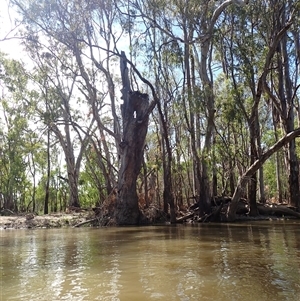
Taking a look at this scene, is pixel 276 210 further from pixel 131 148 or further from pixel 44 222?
pixel 44 222

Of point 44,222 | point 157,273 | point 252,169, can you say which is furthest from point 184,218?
point 157,273

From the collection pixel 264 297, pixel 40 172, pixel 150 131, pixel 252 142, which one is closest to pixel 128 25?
pixel 252 142

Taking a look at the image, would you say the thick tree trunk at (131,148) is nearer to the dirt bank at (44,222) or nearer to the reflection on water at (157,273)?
the dirt bank at (44,222)

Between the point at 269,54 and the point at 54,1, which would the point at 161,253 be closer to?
the point at 269,54

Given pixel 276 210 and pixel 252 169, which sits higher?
pixel 252 169

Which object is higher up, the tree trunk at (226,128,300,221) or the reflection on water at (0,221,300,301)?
the tree trunk at (226,128,300,221)

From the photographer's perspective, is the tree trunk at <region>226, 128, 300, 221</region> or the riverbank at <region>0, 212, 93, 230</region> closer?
the tree trunk at <region>226, 128, 300, 221</region>

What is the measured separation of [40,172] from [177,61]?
89.8 feet

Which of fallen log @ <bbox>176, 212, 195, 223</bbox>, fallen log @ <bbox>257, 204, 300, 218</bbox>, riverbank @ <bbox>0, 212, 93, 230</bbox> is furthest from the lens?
riverbank @ <bbox>0, 212, 93, 230</bbox>

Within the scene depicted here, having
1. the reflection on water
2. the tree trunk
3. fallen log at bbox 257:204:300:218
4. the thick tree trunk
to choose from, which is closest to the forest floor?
fallen log at bbox 257:204:300:218

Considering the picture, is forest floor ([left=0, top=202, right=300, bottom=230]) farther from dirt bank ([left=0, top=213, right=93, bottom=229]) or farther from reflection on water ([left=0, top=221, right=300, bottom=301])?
reflection on water ([left=0, top=221, right=300, bottom=301])

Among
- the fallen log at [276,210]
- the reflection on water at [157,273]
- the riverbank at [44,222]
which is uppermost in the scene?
the fallen log at [276,210]

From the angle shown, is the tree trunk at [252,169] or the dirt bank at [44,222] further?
the dirt bank at [44,222]

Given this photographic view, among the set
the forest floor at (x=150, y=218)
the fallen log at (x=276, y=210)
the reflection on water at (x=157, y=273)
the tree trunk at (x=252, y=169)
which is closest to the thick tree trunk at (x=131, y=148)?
the forest floor at (x=150, y=218)
